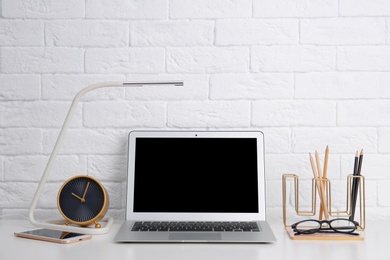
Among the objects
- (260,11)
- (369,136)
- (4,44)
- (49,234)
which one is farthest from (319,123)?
(4,44)

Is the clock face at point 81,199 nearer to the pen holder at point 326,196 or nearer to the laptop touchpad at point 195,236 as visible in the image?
the laptop touchpad at point 195,236

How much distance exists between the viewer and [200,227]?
134 cm

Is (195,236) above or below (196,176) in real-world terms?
below

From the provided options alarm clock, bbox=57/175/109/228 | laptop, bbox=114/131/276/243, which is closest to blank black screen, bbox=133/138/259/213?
laptop, bbox=114/131/276/243

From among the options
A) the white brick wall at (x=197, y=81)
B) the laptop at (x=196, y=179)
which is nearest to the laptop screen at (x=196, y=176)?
the laptop at (x=196, y=179)

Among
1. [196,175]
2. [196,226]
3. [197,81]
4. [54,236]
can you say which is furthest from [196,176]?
[54,236]

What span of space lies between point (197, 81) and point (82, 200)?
523 millimetres

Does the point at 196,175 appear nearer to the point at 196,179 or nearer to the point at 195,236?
the point at 196,179

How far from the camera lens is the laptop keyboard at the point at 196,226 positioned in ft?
4.33

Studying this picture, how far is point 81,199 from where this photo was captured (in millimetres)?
1423

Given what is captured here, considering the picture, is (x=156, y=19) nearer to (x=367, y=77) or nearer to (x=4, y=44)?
(x=4, y=44)

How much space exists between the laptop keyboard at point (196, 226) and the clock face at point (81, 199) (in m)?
0.13

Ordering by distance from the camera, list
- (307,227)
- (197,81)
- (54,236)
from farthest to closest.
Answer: (197,81) → (307,227) → (54,236)

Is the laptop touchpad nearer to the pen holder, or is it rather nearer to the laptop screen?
the laptop screen
